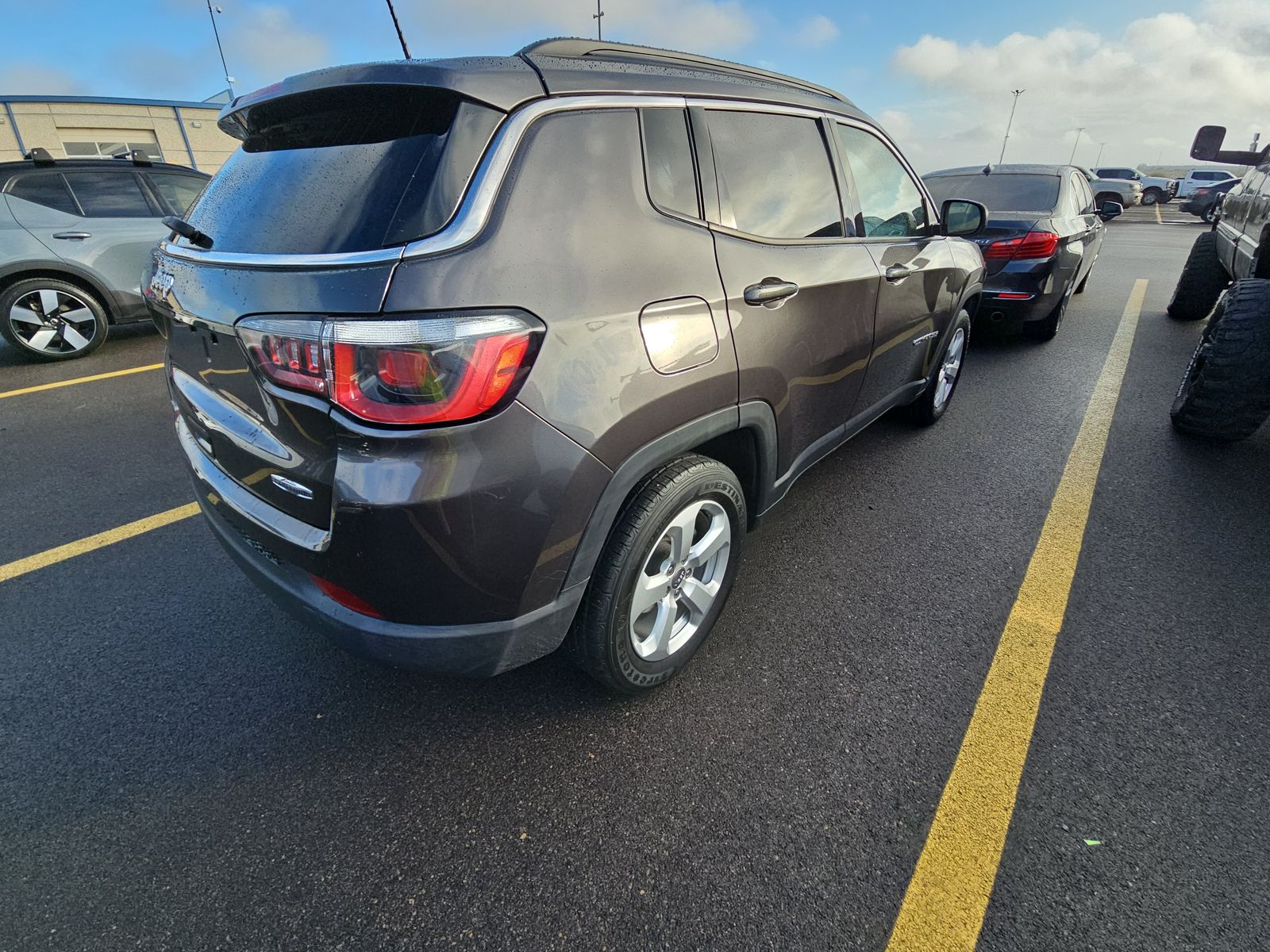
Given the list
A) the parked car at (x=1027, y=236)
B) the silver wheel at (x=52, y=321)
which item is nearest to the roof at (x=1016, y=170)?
the parked car at (x=1027, y=236)

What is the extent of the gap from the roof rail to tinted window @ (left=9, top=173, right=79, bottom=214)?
19.9 feet

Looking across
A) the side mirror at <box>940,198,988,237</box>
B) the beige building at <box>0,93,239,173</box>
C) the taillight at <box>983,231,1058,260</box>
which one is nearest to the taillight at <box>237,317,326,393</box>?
the side mirror at <box>940,198,988,237</box>

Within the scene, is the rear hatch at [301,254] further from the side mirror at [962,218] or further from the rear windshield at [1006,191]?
the rear windshield at [1006,191]

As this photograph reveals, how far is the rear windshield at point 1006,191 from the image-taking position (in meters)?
5.50

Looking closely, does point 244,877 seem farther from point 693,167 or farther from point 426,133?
point 693,167

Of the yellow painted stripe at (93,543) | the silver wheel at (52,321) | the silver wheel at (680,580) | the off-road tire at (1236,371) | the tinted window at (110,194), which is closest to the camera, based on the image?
the silver wheel at (680,580)

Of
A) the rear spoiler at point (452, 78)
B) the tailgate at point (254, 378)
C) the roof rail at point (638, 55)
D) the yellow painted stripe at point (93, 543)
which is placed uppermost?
the roof rail at point (638, 55)

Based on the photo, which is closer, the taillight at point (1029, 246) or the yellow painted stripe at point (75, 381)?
the yellow painted stripe at point (75, 381)

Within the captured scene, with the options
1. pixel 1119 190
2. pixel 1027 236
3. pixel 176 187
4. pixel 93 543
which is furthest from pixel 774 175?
pixel 1119 190

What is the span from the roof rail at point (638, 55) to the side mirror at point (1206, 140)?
17.0ft

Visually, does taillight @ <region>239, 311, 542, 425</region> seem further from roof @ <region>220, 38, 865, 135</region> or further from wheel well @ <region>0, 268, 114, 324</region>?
wheel well @ <region>0, 268, 114, 324</region>

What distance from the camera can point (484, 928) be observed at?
139 cm

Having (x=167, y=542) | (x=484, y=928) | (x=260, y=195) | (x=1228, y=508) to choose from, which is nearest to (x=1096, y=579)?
(x=1228, y=508)

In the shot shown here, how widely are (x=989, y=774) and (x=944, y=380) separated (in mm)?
2825
